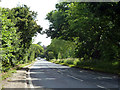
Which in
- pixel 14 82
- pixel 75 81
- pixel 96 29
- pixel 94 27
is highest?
pixel 94 27

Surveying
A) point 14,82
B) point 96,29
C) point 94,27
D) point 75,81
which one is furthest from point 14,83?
point 94,27

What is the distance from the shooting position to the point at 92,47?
101 feet

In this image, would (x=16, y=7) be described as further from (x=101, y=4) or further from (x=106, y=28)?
(x=101, y=4)

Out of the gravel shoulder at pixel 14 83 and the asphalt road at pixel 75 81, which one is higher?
the gravel shoulder at pixel 14 83

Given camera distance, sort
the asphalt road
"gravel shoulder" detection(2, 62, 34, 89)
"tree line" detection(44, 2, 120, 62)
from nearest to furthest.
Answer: "gravel shoulder" detection(2, 62, 34, 89) < the asphalt road < "tree line" detection(44, 2, 120, 62)

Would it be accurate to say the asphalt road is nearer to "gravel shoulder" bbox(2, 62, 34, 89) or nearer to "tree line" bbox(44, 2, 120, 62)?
"gravel shoulder" bbox(2, 62, 34, 89)

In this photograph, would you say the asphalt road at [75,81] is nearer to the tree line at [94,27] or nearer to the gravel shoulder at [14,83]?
the gravel shoulder at [14,83]

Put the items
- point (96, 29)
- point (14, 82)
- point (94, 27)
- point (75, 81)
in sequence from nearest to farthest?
point (14, 82), point (75, 81), point (96, 29), point (94, 27)

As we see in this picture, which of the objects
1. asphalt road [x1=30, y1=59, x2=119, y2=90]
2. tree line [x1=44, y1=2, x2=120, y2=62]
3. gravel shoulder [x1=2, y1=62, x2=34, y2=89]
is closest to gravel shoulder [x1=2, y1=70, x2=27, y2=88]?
gravel shoulder [x1=2, y1=62, x2=34, y2=89]

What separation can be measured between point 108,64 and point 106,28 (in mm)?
5531

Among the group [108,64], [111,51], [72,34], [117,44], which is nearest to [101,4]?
[117,44]

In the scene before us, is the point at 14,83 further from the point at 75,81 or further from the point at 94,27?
the point at 94,27

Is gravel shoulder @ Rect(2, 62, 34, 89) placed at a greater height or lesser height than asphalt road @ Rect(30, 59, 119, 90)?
greater

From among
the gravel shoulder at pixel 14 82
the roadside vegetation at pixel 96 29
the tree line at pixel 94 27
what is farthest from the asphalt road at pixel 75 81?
the tree line at pixel 94 27
